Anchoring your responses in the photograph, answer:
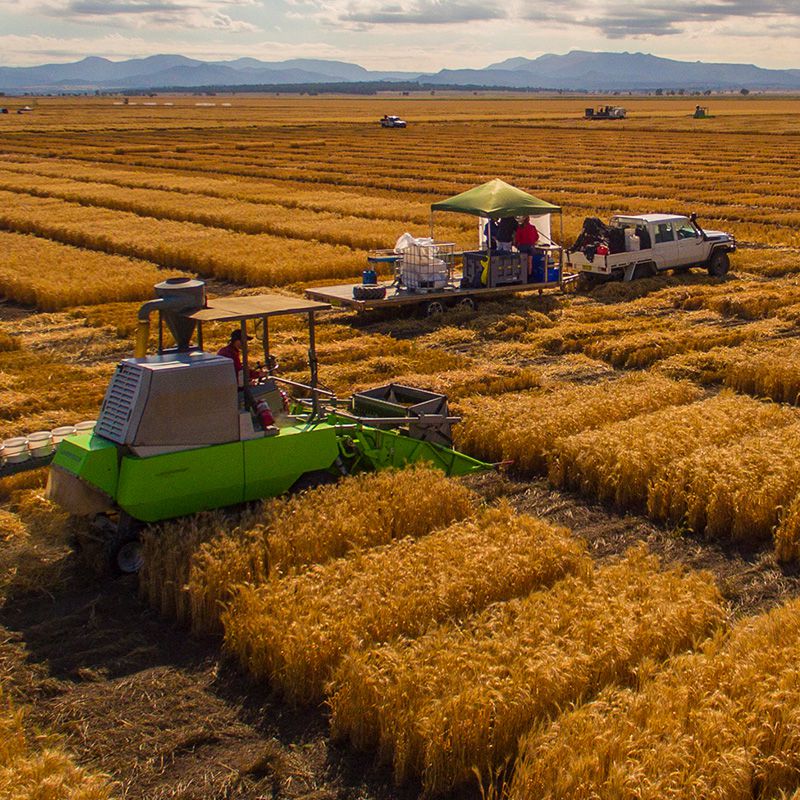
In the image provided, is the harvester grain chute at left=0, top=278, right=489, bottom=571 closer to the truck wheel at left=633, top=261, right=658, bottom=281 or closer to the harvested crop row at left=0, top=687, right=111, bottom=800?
the harvested crop row at left=0, top=687, right=111, bottom=800

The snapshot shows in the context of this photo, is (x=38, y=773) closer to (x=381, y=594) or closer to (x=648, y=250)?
(x=381, y=594)

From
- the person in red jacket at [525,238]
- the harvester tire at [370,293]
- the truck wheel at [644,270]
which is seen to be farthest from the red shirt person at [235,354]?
the truck wheel at [644,270]

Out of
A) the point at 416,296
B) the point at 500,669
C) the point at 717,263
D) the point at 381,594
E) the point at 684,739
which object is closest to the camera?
the point at 684,739

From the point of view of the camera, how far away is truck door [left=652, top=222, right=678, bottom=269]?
86.5 ft

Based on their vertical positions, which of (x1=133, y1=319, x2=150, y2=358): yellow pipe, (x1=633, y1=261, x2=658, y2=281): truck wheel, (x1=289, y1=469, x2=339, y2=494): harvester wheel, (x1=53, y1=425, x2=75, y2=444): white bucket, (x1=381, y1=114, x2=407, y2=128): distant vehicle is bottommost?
(x1=289, y1=469, x2=339, y2=494): harvester wheel

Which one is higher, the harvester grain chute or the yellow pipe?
the yellow pipe

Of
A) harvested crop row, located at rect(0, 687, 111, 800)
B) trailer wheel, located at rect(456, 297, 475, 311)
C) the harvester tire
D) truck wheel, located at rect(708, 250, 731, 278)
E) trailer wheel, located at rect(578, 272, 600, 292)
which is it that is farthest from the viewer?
truck wheel, located at rect(708, 250, 731, 278)

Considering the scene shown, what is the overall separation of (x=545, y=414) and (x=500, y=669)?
282 inches

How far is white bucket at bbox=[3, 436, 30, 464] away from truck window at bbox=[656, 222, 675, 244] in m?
19.2

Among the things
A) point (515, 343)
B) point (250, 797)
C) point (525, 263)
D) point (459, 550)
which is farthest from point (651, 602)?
point (525, 263)

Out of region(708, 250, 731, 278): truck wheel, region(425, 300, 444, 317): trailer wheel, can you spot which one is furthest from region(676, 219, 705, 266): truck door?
region(425, 300, 444, 317): trailer wheel

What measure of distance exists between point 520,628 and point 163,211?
113 ft

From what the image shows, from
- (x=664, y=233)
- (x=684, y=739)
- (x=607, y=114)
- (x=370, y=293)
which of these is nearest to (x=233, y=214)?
(x=664, y=233)

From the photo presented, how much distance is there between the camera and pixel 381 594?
899 centimetres
